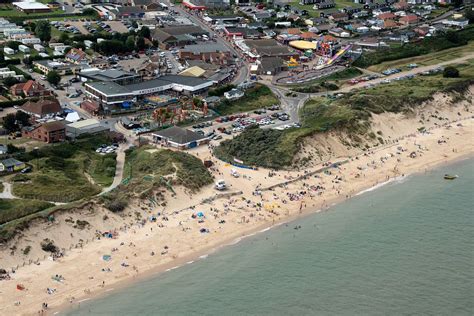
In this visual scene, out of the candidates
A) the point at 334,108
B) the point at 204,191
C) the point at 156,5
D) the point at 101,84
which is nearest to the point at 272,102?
the point at 334,108

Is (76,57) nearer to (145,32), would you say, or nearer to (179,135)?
(145,32)

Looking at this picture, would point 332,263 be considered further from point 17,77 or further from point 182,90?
point 17,77

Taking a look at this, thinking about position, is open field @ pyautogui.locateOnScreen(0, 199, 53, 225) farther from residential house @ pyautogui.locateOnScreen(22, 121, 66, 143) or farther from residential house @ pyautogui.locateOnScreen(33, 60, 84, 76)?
residential house @ pyautogui.locateOnScreen(33, 60, 84, 76)

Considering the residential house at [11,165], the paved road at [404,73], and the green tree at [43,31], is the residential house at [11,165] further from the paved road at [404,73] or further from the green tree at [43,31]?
the green tree at [43,31]

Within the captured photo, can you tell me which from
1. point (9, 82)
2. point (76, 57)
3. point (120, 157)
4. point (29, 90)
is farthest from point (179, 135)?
point (76, 57)

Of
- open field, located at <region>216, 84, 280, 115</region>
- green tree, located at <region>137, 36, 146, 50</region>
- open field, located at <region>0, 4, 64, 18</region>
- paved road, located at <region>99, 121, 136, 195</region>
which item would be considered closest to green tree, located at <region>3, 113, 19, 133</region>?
paved road, located at <region>99, 121, 136, 195</region>
